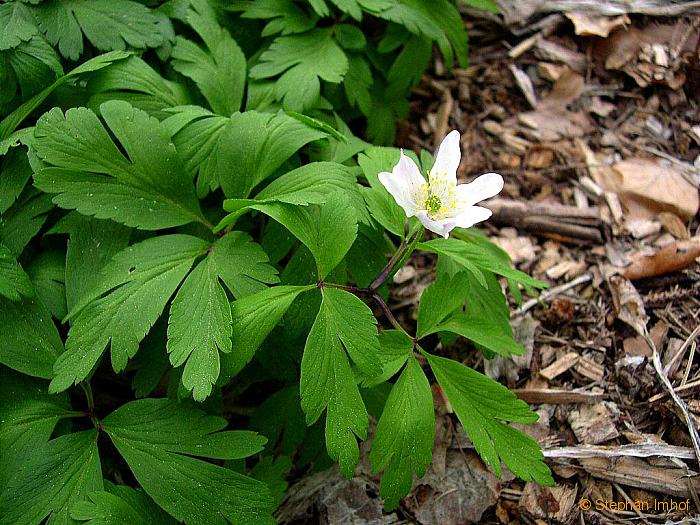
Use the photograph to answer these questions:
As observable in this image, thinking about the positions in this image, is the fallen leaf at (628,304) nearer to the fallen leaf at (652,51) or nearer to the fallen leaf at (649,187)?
the fallen leaf at (649,187)

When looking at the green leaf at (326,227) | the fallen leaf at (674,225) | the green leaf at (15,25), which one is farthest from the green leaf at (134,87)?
the fallen leaf at (674,225)

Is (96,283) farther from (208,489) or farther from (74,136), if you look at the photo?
(208,489)

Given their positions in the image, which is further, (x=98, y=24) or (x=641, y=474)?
(x=98, y=24)

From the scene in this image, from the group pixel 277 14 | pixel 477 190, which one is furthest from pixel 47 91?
pixel 477 190

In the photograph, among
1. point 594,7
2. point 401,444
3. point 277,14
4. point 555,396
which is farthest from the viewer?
point 594,7

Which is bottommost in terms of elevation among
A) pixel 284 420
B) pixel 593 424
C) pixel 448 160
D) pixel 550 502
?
pixel 550 502

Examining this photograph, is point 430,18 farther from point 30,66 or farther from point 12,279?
point 12,279
